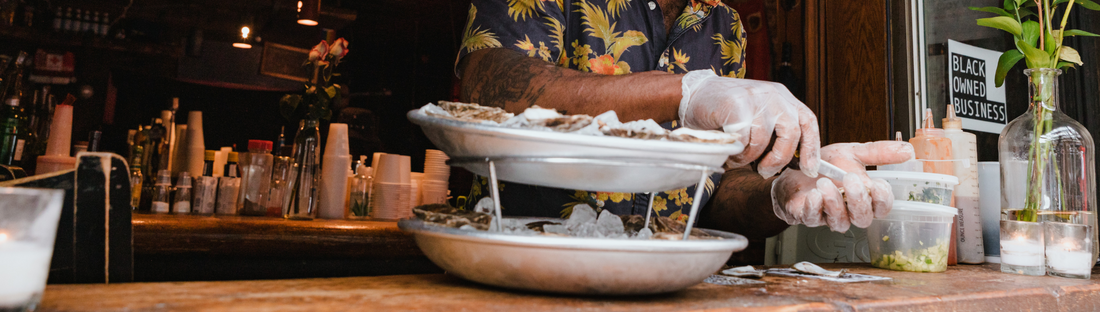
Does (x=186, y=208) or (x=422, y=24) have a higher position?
(x=422, y=24)

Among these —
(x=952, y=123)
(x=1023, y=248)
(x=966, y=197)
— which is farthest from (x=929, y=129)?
(x=1023, y=248)

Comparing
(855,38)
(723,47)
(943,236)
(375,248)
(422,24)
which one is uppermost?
(422,24)

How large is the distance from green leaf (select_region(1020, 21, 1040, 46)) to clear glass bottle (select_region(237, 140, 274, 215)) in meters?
2.48

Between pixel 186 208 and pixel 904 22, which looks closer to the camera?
pixel 904 22

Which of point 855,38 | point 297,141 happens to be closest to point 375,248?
point 297,141

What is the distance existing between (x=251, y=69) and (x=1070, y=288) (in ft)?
11.6

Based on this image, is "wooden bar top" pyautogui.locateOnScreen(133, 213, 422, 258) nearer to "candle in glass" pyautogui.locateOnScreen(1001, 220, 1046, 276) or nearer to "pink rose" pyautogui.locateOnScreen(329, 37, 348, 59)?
"pink rose" pyautogui.locateOnScreen(329, 37, 348, 59)

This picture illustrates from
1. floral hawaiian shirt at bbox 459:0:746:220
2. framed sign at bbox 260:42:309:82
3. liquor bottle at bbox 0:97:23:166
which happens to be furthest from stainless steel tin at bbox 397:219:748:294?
framed sign at bbox 260:42:309:82

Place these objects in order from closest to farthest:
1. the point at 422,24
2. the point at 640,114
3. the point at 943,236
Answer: the point at 640,114
the point at 943,236
the point at 422,24

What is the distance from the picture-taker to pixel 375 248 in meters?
2.24

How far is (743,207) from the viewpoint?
139cm

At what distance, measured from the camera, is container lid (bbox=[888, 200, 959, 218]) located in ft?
3.96

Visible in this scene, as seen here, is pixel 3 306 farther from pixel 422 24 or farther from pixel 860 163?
pixel 422 24

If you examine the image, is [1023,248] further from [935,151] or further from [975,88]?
[975,88]
